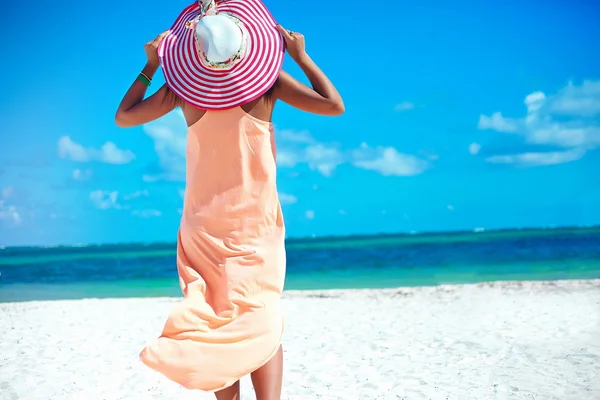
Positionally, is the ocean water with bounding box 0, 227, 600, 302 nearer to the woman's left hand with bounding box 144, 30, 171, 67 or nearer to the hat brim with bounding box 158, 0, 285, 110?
the woman's left hand with bounding box 144, 30, 171, 67

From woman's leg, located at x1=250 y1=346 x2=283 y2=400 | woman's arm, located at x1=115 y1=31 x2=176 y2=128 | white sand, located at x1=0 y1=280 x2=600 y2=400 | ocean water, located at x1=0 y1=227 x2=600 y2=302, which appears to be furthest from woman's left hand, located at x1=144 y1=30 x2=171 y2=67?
ocean water, located at x1=0 y1=227 x2=600 y2=302

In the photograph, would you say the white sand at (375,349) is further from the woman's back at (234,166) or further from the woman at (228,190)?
→ the woman's back at (234,166)

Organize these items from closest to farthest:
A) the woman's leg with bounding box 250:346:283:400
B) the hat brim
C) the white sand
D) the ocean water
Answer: the hat brim < the woman's leg with bounding box 250:346:283:400 < the white sand < the ocean water

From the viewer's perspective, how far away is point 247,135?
2045 millimetres

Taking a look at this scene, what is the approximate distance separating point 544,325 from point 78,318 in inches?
233

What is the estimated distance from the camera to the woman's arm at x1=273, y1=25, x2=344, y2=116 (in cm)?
201

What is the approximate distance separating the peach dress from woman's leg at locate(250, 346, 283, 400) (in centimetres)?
9

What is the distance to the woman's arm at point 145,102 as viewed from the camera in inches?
83.8

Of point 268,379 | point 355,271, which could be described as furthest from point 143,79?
point 355,271

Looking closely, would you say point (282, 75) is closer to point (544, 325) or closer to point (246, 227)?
point (246, 227)

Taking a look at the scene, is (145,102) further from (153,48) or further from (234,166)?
(234,166)

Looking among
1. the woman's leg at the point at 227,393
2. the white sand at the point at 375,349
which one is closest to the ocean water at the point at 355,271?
the white sand at the point at 375,349

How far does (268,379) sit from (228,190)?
659 mm

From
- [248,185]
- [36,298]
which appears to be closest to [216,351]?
[248,185]
